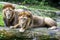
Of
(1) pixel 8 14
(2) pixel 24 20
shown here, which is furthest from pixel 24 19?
(1) pixel 8 14

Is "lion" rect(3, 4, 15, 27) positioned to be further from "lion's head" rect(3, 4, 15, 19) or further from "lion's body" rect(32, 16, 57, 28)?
"lion's body" rect(32, 16, 57, 28)

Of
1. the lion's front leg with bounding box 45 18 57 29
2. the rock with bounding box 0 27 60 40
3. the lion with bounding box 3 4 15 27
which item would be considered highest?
the lion with bounding box 3 4 15 27

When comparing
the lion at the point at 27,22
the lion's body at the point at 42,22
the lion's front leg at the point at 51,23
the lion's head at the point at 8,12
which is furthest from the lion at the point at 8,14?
the lion's front leg at the point at 51,23

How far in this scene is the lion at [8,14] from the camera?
7.70m

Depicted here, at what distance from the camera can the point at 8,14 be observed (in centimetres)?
767

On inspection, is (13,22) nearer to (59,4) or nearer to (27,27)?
(27,27)

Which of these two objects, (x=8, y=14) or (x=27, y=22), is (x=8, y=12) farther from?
(x=27, y=22)

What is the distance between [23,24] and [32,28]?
482mm

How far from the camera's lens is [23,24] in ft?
23.6

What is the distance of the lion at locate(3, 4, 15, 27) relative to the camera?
7695mm

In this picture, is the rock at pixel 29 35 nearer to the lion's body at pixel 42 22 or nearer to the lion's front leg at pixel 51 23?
the lion's front leg at pixel 51 23

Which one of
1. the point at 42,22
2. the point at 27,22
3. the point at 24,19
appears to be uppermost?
the point at 24,19

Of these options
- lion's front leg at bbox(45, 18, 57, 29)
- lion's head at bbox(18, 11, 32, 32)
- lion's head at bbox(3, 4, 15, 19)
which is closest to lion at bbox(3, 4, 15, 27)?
lion's head at bbox(3, 4, 15, 19)

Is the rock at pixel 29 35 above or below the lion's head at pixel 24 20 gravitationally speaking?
below
